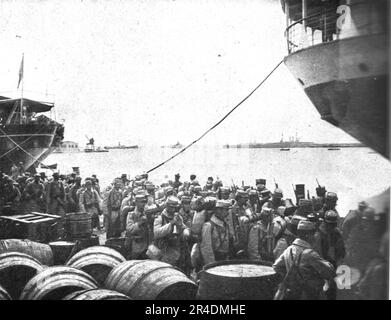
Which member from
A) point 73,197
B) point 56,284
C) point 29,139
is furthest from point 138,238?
point 29,139

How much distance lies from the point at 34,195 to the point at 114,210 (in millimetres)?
1829

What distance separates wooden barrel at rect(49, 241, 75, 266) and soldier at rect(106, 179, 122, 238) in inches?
103

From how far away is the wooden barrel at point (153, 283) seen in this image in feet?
12.9

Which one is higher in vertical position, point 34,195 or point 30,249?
point 34,195

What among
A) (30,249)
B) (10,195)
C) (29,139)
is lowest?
(30,249)

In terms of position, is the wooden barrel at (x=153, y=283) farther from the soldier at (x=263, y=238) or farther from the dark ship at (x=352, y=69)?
the dark ship at (x=352, y=69)

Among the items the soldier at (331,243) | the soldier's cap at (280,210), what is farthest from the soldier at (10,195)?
the soldier at (331,243)

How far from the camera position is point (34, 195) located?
7.91 metres

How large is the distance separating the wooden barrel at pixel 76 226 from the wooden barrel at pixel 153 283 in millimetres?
2187

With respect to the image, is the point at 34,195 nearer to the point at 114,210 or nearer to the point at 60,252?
the point at 114,210

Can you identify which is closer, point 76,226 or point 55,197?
point 76,226
